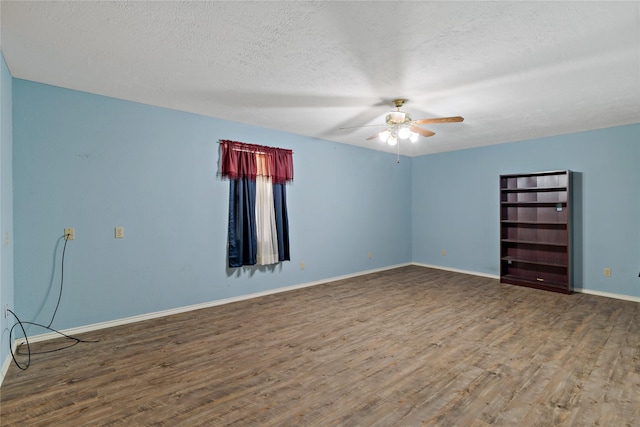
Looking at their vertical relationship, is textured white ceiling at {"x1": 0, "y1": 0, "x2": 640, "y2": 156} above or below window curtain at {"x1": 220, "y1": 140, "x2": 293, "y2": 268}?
above

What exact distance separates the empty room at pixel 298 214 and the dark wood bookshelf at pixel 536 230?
0.12 ft

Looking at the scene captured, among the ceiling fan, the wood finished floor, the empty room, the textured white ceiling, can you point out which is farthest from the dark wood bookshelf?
the ceiling fan

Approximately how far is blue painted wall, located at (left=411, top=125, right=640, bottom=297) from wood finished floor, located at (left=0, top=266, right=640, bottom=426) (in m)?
→ 0.88

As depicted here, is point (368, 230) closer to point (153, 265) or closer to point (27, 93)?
point (153, 265)

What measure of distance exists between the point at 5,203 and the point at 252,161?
2651 mm

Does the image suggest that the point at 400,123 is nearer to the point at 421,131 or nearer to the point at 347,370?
the point at 421,131

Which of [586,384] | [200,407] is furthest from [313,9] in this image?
[586,384]

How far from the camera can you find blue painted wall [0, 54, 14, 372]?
2572mm

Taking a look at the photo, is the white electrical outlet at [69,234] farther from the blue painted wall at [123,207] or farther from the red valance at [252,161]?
the red valance at [252,161]

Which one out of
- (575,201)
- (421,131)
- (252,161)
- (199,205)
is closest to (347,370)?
(421,131)

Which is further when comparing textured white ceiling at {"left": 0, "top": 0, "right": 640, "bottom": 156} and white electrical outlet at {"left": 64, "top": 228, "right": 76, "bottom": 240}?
white electrical outlet at {"left": 64, "top": 228, "right": 76, "bottom": 240}

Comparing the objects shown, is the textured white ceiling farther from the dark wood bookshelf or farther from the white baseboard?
the white baseboard

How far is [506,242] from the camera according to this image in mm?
5770

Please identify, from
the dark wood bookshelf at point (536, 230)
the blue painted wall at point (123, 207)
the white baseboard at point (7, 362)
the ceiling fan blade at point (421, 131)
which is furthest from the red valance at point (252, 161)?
the dark wood bookshelf at point (536, 230)
